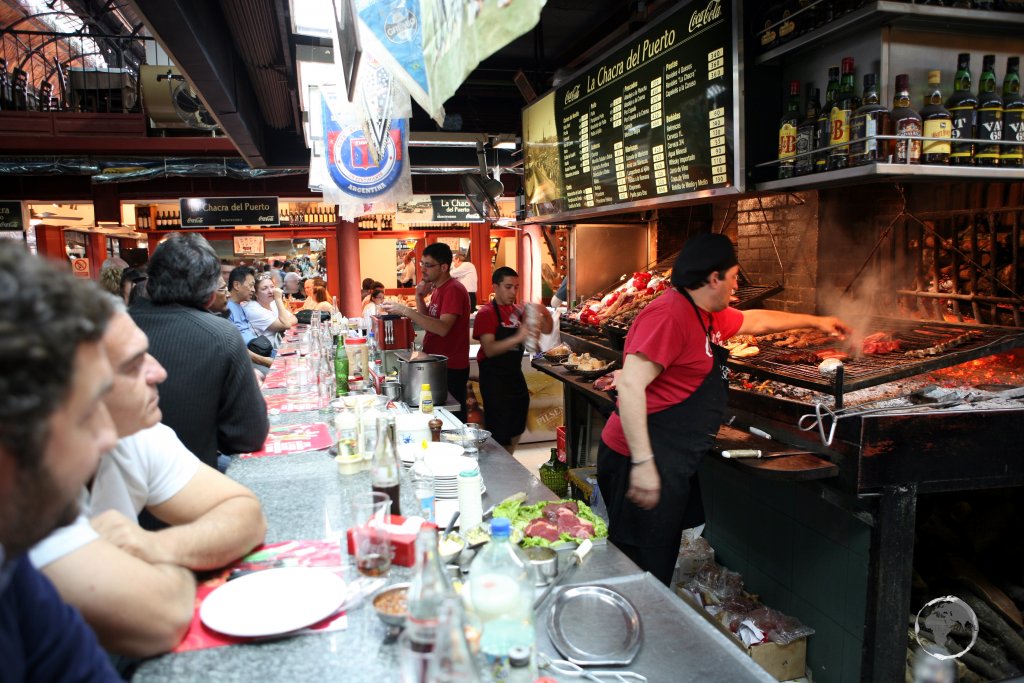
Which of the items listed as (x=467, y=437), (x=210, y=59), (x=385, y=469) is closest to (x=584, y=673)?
(x=385, y=469)

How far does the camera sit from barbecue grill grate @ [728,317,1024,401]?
3.04m

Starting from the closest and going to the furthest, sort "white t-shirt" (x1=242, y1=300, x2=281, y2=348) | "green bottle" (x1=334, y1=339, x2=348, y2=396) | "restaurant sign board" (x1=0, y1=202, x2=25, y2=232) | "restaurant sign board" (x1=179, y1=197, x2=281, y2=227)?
1. "green bottle" (x1=334, y1=339, x2=348, y2=396)
2. "white t-shirt" (x1=242, y1=300, x2=281, y2=348)
3. "restaurant sign board" (x1=0, y1=202, x2=25, y2=232)
4. "restaurant sign board" (x1=179, y1=197, x2=281, y2=227)

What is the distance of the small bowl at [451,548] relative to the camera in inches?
75.7

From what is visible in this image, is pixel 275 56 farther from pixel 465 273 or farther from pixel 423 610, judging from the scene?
pixel 465 273

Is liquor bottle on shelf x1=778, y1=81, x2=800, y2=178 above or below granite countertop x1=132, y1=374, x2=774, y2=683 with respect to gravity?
above

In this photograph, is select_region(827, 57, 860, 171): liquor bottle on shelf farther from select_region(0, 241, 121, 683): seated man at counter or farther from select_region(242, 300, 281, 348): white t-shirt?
select_region(242, 300, 281, 348): white t-shirt

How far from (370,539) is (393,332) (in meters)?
3.45

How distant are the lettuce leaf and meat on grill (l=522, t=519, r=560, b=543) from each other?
14mm

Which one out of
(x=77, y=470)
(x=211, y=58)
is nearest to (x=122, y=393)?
(x=77, y=470)

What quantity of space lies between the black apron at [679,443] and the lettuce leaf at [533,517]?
0.90 m

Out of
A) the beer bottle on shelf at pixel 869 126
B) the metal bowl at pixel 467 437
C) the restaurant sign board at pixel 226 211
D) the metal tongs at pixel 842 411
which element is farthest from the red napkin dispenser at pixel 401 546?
the restaurant sign board at pixel 226 211

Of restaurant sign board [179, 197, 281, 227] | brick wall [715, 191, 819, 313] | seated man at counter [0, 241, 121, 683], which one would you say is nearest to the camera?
seated man at counter [0, 241, 121, 683]

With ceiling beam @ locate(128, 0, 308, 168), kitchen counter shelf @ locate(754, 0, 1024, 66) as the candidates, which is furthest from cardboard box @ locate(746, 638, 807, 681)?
ceiling beam @ locate(128, 0, 308, 168)

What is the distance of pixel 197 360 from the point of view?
2775mm
